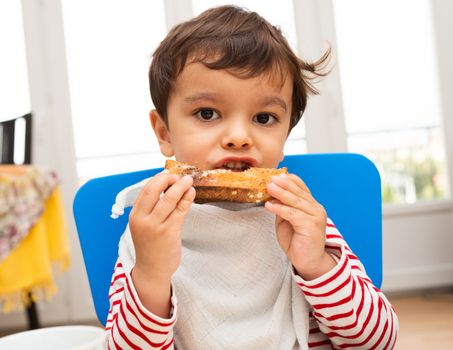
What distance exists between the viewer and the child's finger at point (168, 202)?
0.68m

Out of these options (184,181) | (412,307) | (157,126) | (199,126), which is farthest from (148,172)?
(412,307)

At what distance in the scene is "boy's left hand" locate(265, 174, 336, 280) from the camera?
715mm

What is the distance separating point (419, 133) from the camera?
3.38 metres

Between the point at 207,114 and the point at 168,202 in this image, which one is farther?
the point at 207,114

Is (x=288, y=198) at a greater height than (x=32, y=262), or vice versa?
(x=288, y=198)

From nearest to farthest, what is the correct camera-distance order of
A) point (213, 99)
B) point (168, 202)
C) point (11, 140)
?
1. point (168, 202)
2. point (213, 99)
3. point (11, 140)

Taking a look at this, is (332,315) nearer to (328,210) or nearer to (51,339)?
(328,210)

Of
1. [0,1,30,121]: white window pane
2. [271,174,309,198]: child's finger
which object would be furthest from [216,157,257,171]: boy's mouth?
[0,1,30,121]: white window pane

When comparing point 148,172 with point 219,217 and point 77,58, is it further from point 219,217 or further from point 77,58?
point 77,58

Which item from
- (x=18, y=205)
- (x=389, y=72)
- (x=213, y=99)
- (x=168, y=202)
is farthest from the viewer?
(x=389, y=72)

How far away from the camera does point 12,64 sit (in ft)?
11.0

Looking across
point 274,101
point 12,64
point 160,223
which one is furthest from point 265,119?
point 12,64

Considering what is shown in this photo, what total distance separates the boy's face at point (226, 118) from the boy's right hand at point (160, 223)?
0.13 metres

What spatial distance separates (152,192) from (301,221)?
0.67 feet
